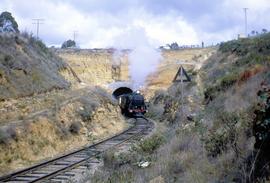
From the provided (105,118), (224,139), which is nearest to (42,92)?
(105,118)

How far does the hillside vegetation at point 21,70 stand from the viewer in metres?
28.3

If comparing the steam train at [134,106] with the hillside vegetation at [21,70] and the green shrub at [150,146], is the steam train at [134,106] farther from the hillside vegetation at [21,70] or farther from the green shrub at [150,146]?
the green shrub at [150,146]

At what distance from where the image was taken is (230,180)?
27.0ft

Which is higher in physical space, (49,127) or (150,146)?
(150,146)

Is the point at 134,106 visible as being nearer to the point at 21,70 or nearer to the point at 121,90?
the point at 21,70

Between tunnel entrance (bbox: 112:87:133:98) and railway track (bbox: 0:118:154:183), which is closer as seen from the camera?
railway track (bbox: 0:118:154:183)

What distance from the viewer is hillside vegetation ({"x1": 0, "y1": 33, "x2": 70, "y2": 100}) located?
92.8 feet

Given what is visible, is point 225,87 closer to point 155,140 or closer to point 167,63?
point 155,140

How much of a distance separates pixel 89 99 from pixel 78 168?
646 inches

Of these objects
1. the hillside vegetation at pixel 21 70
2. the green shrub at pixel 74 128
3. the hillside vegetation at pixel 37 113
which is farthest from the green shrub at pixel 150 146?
the hillside vegetation at pixel 21 70

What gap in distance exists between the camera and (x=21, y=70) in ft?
103

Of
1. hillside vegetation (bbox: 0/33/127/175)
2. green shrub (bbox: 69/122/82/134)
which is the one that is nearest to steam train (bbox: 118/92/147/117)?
hillside vegetation (bbox: 0/33/127/175)

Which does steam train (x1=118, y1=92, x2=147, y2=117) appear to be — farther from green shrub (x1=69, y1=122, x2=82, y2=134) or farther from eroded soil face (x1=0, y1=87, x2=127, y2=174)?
green shrub (x1=69, y1=122, x2=82, y2=134)

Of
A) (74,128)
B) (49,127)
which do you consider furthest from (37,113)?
(74,128)
